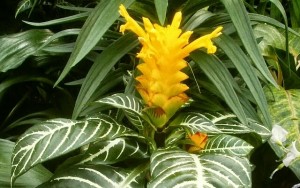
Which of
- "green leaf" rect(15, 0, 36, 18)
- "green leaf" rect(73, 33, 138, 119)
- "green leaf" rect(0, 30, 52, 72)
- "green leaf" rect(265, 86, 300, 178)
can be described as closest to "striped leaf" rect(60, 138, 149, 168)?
"green leaf" rect(73, 33, 138, 119)

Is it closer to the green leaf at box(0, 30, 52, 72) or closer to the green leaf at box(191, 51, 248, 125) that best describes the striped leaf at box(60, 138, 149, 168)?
the green leaf at box(191, 51, 248, 125)

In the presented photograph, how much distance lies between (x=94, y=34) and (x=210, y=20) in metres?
0.31

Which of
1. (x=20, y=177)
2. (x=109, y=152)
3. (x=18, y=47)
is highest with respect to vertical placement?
(x=18, y=47)

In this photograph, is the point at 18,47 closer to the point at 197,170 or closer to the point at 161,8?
the point at 161,8

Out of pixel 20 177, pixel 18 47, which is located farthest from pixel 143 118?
pixel 18 47

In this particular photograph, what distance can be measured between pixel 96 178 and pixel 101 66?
30cm

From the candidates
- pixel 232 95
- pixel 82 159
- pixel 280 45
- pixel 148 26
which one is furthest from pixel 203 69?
pixel 280 45

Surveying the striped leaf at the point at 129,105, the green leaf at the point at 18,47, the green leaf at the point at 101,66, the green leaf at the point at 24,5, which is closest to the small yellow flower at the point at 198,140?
the striped leaf at the point at 129,105

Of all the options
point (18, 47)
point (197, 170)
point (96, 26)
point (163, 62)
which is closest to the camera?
point (197, 170)

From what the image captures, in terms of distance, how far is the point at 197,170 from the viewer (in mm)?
892

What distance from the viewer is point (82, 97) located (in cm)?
112

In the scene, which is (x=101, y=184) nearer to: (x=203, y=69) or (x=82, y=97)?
(x=82, y=97)

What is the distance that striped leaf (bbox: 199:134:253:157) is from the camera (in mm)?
1039

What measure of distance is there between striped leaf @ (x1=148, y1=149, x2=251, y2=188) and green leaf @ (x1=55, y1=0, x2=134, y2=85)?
27 centimetres
